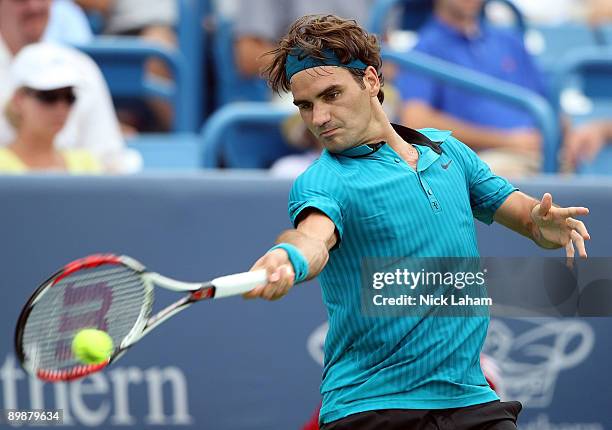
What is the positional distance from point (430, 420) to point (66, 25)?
407 cm

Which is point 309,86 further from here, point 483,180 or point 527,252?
point 527,252

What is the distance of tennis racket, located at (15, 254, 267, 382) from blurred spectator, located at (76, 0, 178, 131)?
12.1 feet

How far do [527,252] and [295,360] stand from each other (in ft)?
3.30

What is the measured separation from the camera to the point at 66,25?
6121 millimetres

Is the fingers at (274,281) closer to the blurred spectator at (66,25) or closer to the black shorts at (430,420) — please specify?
the black shorts at (430,420)

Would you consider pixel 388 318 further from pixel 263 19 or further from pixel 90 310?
pixel 263 19

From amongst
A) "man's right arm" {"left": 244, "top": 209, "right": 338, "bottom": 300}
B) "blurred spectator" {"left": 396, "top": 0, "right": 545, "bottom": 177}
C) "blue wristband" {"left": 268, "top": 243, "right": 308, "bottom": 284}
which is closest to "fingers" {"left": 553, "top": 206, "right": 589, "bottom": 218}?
"man's right arm" {"left": 244, "top": 209, "right": 338, "bottom": 300}

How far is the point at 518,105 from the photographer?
516 centimetres

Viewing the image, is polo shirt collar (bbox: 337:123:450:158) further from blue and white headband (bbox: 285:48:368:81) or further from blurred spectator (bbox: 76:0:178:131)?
blurred spectator (bbox: 76:0:178:131)

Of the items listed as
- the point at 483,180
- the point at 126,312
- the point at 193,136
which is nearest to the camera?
the point at 126,312

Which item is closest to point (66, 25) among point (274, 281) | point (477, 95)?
point (477, 95)

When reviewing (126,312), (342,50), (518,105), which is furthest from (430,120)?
(126,312)

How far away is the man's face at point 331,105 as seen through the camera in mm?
2746

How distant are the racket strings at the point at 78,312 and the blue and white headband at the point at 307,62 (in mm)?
669
